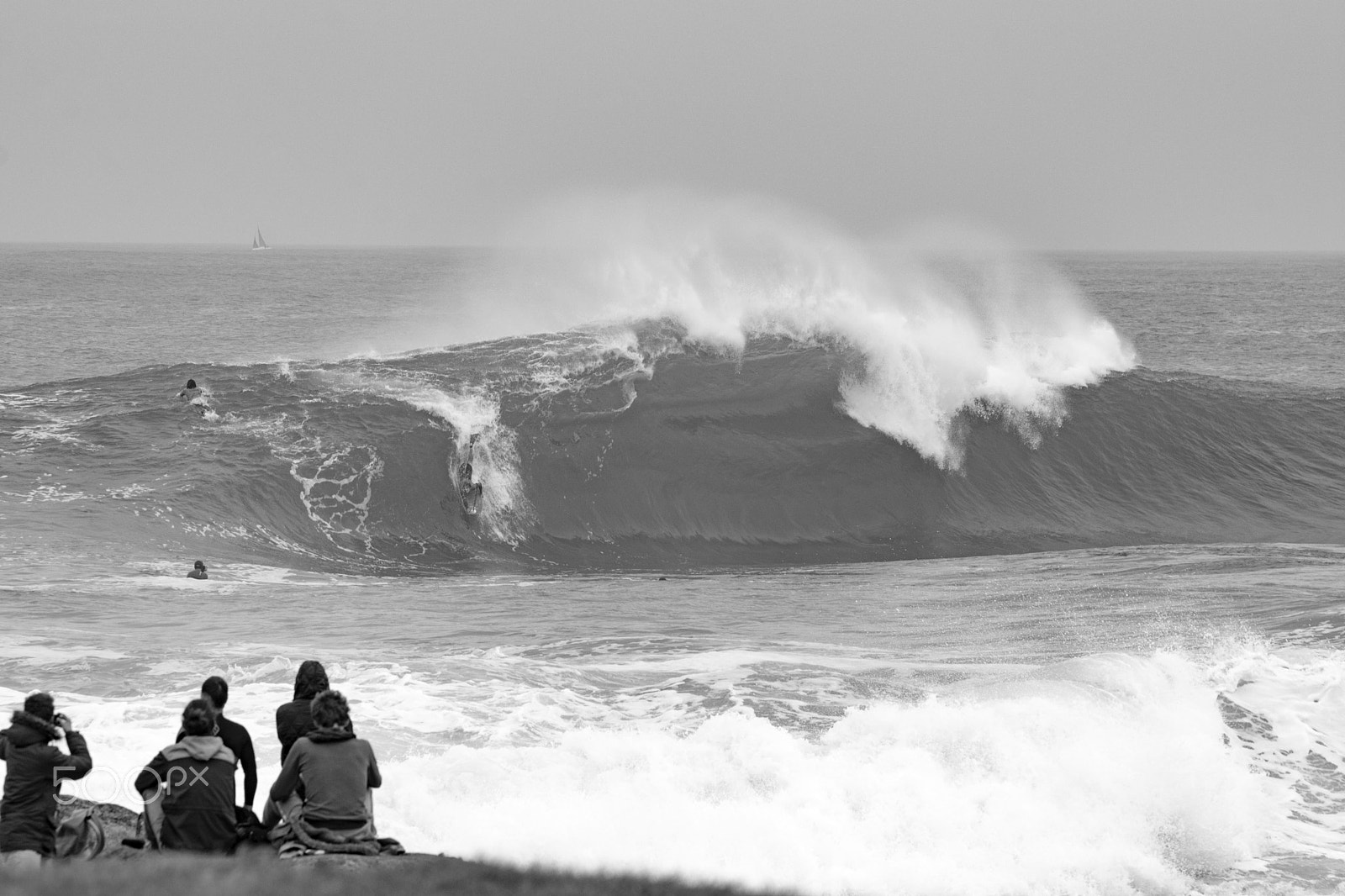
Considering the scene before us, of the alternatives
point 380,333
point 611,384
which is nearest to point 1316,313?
point 380,333

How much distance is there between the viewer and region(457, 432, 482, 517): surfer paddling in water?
22344 millimetres

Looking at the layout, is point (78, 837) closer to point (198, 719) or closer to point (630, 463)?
point (198, 719)

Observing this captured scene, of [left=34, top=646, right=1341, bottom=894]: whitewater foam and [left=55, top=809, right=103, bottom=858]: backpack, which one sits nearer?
[left=55, top=809, right=103, bottom=858]: backpack

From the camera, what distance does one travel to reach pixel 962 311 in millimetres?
30984

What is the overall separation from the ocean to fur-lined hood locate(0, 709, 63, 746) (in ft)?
8.56

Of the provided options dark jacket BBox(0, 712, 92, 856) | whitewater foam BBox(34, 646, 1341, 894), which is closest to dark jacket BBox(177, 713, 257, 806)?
dark jacket BBox(0, 712, 92, 856)

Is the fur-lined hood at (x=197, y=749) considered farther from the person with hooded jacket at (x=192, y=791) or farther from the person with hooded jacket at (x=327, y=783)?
the person with hooded jacket at (x=327, y=783)

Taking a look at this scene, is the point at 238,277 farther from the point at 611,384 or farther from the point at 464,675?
the point at 464,675

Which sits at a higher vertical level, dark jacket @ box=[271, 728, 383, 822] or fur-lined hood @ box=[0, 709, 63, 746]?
fur-lined hood @ box=[0, 709, 63, 746]

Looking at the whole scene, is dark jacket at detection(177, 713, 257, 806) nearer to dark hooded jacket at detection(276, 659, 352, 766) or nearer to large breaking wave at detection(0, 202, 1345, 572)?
dark hooded jacket at detection(276, 659, 352, 766)

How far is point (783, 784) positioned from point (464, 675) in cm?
394

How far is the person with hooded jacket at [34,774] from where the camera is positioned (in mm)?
6039

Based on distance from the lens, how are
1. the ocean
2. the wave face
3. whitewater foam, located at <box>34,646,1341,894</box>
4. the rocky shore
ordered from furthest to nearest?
the wave face → the ocean → whitewater foam, located at <box>34,646,1341,894</box> → the rocky shore

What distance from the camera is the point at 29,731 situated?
6.10m
